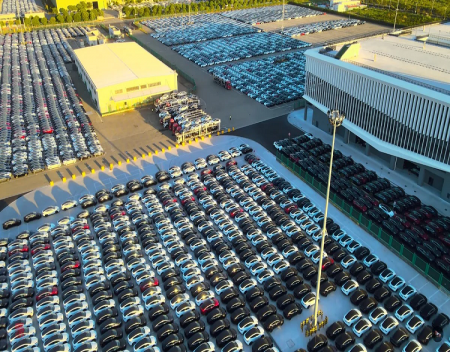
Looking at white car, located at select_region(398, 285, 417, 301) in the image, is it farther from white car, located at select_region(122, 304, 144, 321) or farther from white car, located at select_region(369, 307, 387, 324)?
white car, located at select_region(122, 304, 144, 321)

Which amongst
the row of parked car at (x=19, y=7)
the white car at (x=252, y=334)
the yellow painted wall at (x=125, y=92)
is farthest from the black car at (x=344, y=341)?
the row of parked car at (x=19, y=7)

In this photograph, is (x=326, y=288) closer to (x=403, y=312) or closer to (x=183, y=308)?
(x=403, y=312)

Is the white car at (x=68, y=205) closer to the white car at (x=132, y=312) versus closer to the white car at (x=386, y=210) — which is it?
the white car at (x=132, y=312)

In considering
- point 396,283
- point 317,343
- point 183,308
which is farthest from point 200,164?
point 317,343

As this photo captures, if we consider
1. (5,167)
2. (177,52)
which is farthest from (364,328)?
(177,52)

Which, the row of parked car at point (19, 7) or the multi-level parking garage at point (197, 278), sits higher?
the row of parked car at point (19, 7)

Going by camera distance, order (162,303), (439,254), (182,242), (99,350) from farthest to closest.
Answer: (182,242) < (439,254) < (162,303) < (99,350)

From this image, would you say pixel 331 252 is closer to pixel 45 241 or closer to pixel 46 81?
pixel 45 241

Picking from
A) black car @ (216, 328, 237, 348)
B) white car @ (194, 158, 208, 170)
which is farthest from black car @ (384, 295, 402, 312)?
white car @ (194, 158, 208, 170)
